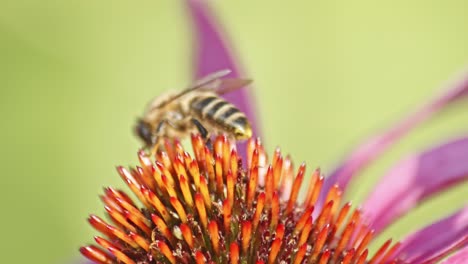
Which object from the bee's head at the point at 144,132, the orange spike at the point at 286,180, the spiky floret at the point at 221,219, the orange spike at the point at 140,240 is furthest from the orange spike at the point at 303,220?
Result: the bee's head at the point at 144,132

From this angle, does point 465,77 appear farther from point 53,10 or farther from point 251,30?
point 53,10

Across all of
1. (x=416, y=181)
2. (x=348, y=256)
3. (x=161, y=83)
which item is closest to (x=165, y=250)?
(x=348, y=256)

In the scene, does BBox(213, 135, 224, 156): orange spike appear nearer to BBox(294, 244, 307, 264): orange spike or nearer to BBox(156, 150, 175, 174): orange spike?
BBox(156, 150, 175, 174): orange spike

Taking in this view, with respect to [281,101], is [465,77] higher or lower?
lower

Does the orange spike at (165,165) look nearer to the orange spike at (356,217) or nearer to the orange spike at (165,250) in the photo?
the orange spike at (165,250)

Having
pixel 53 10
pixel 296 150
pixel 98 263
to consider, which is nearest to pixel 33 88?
pixel 53 10

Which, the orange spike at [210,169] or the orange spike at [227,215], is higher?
the orange spike at [210,169]

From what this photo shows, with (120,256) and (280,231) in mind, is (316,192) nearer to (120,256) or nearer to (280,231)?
(280,231)
